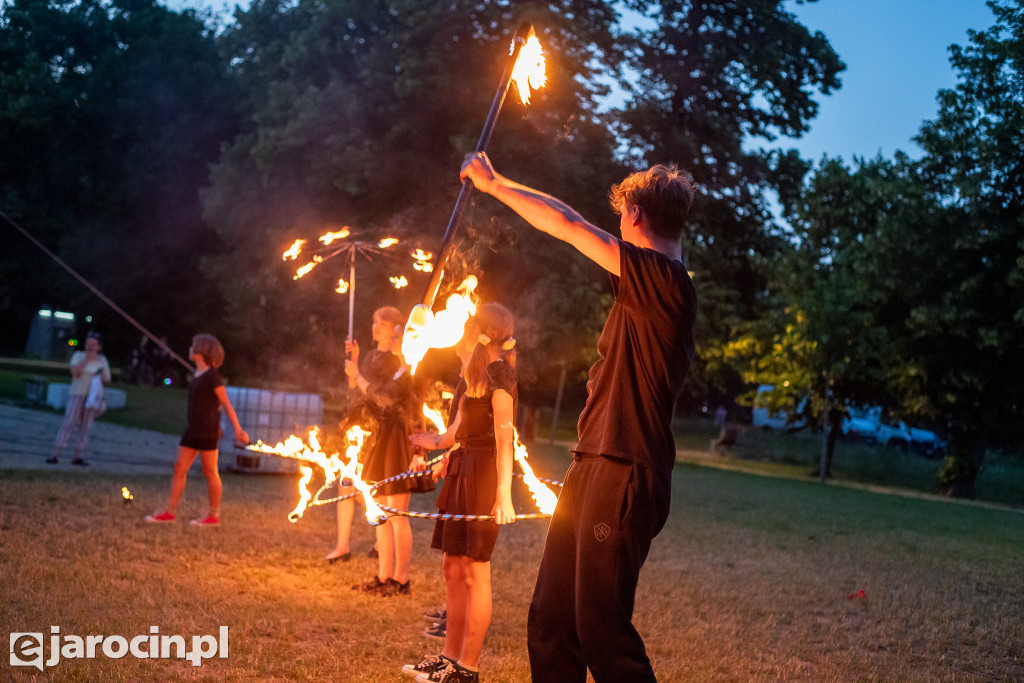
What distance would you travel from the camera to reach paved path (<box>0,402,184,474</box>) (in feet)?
44.0

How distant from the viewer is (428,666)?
16.6ft

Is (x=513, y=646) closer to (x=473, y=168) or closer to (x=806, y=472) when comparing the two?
(x=473, y=168)

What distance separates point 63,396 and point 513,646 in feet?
64.8

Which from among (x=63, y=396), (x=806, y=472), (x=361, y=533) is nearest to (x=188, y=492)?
(x=361, y=533)

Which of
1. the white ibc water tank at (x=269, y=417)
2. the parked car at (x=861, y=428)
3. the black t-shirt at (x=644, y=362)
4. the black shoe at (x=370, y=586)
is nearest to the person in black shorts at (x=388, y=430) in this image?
the black shoe at (x=370, y=586)

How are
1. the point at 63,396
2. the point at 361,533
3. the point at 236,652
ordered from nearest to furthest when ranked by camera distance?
the point at 236,652
the point at 361,533
the point at 63,396

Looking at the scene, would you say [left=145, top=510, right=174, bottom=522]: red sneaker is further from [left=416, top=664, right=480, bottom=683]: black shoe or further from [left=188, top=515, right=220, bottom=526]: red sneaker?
[left=416, top=664, right=480, bottom=683]: black shoe

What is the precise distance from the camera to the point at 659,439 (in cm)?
316

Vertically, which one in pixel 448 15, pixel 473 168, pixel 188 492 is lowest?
pixel 188 492

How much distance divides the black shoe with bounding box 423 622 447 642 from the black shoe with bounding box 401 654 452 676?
0.86 metres

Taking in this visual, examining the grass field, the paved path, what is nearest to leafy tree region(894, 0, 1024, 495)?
the grass field

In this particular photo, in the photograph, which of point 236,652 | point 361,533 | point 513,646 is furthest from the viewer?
point 361,533

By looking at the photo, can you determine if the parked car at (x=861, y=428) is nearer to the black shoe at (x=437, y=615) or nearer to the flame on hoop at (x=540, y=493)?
the black shoe at (x=437, y=615)

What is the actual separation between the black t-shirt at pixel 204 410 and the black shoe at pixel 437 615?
3.93 metres
